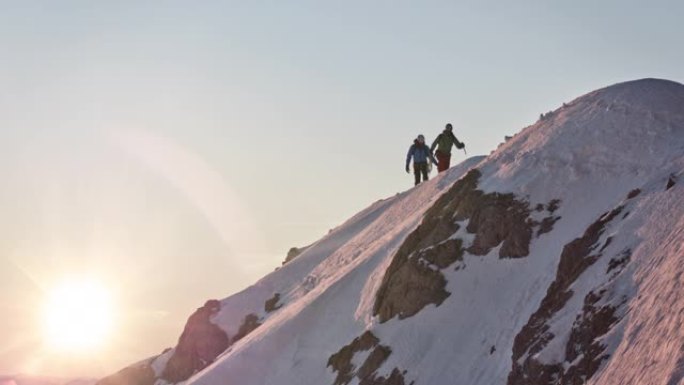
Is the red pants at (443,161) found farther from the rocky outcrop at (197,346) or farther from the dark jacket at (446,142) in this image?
the rocky outcrop at (197,346)

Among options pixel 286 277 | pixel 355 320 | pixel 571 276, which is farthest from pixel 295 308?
pixel 571 276

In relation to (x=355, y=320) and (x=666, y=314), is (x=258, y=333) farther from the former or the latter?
(x=666, y=314)

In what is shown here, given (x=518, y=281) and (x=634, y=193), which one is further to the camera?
(x=518, y=281)

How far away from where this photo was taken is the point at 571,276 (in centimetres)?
2388

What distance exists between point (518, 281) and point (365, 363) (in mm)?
5588

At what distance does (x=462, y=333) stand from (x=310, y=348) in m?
7.87

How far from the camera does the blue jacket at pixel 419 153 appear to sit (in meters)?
44.8

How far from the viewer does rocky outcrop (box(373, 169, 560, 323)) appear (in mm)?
28844

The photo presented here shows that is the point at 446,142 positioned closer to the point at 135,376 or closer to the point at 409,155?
the point at 409,155

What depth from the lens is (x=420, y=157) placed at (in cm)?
4553

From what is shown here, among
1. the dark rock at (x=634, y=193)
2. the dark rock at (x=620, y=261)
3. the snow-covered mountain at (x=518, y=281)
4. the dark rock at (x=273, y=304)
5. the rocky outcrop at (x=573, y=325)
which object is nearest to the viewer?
the rocky outcrop at (x=573, y=325)

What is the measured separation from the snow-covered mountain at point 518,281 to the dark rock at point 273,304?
8cm

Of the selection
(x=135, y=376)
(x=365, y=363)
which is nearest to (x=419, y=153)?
(x=135, y=376)

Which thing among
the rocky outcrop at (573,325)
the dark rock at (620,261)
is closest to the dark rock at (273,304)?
the rocky outcrop at (573,325)
